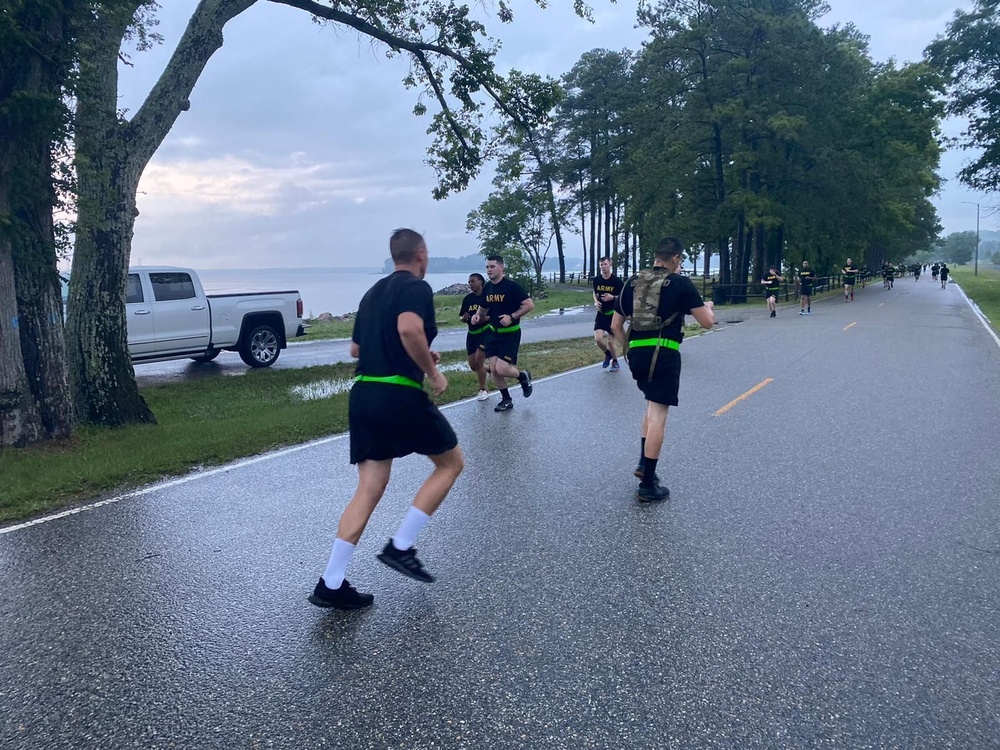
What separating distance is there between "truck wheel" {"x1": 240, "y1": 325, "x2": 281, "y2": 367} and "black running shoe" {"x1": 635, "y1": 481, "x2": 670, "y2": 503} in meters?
12.1

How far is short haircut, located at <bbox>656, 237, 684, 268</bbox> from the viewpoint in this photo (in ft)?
20.1

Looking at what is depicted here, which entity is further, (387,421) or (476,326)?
(476,326)

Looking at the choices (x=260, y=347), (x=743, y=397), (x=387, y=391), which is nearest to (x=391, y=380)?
(x=387, y=391)

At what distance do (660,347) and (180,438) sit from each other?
17.5 ft

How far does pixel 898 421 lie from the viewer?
9023 mm

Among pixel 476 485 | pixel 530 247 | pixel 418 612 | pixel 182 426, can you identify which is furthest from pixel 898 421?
pixel 530 247

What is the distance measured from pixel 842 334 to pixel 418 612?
1850cm

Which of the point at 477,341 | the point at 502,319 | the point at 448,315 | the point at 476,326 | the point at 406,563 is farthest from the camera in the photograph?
the point at 448,315

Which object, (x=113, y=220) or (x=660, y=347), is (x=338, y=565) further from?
(x=113, y=220)

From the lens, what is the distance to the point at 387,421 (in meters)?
4.14

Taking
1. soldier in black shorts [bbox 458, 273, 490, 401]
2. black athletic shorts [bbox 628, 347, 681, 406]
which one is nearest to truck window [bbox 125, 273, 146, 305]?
soldier in black shorts [bbox 458, 273, 490, 401]

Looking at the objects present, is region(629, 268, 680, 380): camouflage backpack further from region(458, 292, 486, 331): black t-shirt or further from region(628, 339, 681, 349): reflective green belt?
region(458, 292, 486, 331): black t-shirt

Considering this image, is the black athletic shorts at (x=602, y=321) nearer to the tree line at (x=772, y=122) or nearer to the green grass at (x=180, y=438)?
the green grass at (x=180, y=438)

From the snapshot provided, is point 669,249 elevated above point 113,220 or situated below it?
below
